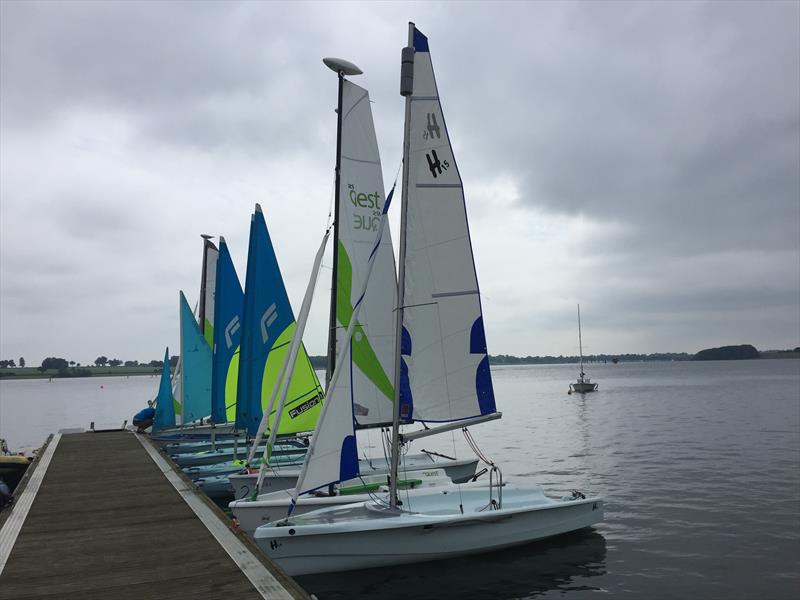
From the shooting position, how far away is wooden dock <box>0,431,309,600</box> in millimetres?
8258

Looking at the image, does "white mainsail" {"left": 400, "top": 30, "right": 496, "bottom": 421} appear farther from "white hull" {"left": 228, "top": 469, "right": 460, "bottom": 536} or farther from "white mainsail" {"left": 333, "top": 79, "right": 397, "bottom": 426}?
"white hull" {"left": 228, "top": 469, "right": 460, "bottom": 536}

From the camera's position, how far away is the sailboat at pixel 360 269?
47.0 ft

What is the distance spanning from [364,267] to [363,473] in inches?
243

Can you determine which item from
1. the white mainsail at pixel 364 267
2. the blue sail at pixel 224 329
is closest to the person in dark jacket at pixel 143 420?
the blue sail at pixel 224 329

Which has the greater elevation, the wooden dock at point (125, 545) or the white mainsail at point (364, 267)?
the white mainsail at point (364, 267)

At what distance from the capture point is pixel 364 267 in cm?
1509

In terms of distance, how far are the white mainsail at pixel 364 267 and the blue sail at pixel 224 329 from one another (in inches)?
287

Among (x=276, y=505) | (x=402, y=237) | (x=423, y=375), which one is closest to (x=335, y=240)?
(x=402, y=237)

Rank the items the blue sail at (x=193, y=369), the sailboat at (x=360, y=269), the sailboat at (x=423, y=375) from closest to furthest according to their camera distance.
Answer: the sailboat at (x=423, y=375)
the sailboat at (x=360, y=269)
the blue sail at (x=193, y=369)

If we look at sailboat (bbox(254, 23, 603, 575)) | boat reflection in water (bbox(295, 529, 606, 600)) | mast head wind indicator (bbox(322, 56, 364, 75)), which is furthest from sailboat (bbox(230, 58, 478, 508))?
boat reflection in water (bbox(295, 529, 606, 600))

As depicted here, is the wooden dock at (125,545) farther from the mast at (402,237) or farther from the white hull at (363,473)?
the mast at (402,237)

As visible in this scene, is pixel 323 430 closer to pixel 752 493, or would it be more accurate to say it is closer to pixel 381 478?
pixel 381 478

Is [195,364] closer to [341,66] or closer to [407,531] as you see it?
[341,66]

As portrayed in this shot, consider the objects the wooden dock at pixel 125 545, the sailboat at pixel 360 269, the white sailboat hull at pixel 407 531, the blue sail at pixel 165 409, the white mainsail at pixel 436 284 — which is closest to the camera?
the wooden dock at pixel 125 545
